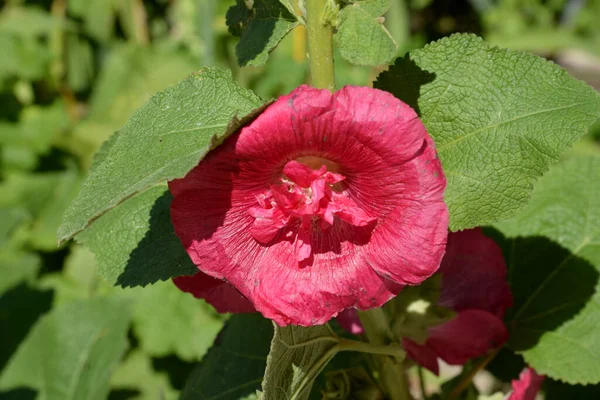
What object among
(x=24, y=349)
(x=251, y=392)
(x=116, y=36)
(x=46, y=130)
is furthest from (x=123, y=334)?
(x=116, y=36)

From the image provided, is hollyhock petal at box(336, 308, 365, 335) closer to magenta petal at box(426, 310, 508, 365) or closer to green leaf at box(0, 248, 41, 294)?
magenta petal at box(426, 310, 508, 365)

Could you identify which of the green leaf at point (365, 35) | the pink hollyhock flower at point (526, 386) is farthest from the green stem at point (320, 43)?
the pink hollyhock flower at point (526, 386)

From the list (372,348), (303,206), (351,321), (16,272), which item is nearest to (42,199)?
(16,272)

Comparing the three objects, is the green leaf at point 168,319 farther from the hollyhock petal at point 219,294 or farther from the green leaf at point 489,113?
the green leaf at point 489,113

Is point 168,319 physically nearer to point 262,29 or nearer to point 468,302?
point 468,302

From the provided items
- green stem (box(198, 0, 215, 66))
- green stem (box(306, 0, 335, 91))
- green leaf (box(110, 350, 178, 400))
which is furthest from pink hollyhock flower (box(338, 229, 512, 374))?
green stem (box(198, 0, 215, 66))

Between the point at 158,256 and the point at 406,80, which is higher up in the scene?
the point at 406,80
